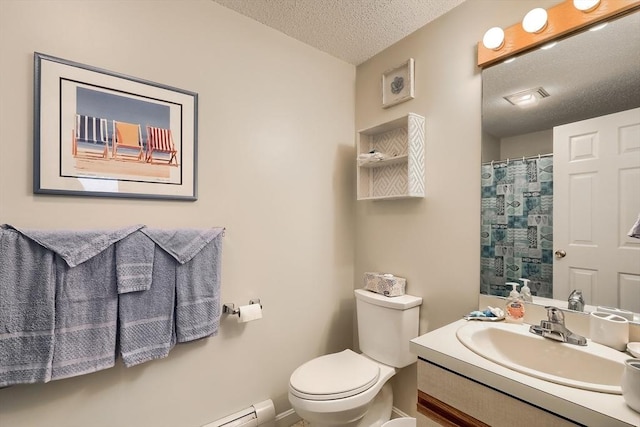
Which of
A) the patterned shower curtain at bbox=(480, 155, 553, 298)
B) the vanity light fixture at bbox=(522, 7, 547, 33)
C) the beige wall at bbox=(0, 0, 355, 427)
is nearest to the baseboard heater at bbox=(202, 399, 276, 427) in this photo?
the beige wall at bbox=(0, 0, 355, 427)

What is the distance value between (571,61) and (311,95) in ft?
4.40

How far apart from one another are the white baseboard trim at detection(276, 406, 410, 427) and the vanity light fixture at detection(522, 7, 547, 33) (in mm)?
2111

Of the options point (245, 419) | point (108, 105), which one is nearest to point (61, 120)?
point (108, 105)

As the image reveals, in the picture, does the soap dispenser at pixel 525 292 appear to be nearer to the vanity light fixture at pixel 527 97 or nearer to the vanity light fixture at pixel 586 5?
the vanity light fixture at pixel 527 97

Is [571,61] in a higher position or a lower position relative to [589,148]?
higher

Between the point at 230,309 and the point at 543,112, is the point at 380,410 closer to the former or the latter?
the point at 230,309

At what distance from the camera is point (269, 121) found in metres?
1.80

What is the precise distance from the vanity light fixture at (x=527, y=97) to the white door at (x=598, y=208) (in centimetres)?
17

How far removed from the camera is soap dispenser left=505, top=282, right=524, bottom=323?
4.32ft

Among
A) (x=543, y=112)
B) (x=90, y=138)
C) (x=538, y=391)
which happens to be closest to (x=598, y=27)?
(x=543, y=112)

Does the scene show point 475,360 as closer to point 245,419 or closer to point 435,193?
point 435,193

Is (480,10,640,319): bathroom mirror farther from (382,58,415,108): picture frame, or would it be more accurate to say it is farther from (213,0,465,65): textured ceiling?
(213,0,465,65): textured ceiling

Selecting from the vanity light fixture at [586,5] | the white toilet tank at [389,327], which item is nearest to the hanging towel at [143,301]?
the white toilet tank at [389,327]

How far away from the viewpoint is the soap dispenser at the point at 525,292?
1.34 metres
